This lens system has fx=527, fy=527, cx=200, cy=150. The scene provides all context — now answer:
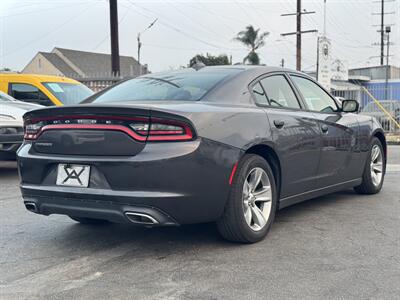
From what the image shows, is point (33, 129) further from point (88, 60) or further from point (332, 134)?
point (88, 60)

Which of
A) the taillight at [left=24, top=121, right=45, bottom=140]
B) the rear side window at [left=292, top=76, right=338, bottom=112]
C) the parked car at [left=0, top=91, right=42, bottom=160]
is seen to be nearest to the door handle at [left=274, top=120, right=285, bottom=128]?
the rear side window at [left=292, top=76, right=338, bottom=112]

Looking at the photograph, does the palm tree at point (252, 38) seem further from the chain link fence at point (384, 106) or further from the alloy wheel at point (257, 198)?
the alloy wheel at point (257, 198)

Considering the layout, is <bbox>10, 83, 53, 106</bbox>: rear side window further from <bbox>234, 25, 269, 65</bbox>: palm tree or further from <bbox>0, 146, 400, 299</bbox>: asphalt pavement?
<bbox>234, 25, 269, 65</bbox>: palm tree

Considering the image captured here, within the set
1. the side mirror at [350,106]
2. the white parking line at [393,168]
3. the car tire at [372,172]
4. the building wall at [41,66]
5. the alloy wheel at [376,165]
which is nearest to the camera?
the side mirror at [350,106]

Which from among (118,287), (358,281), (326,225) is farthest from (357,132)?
(118,287)

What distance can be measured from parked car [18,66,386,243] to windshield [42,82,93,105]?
5626mm

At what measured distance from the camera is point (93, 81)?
17719mm

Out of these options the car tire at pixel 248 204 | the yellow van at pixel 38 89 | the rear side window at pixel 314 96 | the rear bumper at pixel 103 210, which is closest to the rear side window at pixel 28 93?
the yellow van at pixel 38 89

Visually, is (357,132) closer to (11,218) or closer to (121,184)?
(121,184)

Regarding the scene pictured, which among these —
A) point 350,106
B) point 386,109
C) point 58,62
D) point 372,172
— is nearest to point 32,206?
point 350,106

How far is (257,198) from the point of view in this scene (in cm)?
431

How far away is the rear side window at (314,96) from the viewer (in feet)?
17.7

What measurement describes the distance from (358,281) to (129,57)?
226ft

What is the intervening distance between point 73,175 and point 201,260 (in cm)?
112
